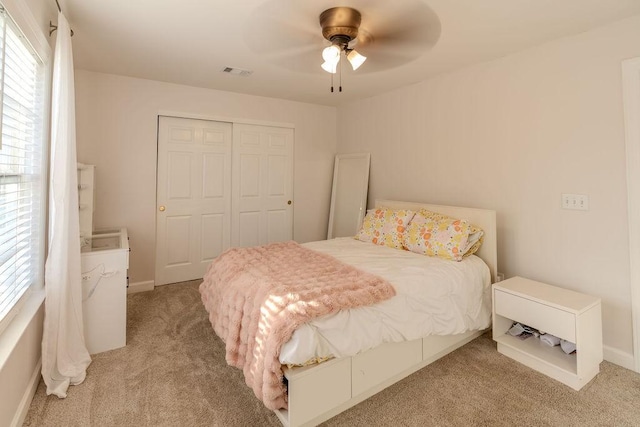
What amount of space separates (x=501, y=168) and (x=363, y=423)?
241 centimetres

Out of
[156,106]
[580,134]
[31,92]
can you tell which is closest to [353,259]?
[580,134]

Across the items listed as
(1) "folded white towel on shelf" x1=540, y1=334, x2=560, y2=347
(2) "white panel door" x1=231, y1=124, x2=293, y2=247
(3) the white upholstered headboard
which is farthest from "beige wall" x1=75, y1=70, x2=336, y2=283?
(1) "folded white towel on shelf" x1=540, y1=334, x2=560, y2=347

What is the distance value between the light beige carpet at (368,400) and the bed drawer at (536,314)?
0.32 meters

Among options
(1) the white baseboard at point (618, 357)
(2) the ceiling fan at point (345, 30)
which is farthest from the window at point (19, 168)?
(1) the white baseboard at point (618, 357)

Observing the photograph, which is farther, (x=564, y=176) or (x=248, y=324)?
(x=564, y=176)

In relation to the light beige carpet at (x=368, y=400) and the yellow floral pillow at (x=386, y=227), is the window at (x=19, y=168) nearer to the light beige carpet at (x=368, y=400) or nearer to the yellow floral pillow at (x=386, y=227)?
the light beige carpet at (x=368, y=400)

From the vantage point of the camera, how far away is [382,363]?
1862 millimetres

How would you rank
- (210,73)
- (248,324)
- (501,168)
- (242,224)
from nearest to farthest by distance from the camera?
(248,324) < (501,168) < (210,73) < (242,224)

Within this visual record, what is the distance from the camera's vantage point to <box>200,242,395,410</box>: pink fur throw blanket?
1.50 metres

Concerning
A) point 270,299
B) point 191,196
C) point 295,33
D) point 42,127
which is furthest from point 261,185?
point 270,299

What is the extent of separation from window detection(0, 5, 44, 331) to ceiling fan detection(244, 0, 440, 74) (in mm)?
1368

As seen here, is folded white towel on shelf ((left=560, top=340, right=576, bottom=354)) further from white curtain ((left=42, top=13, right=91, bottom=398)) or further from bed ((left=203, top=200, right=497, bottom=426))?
white curtain ((left=42, top=13, right=91, bottom=398))

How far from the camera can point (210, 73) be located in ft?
10.8

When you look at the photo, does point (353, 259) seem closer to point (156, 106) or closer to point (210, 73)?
point (210, 73)
